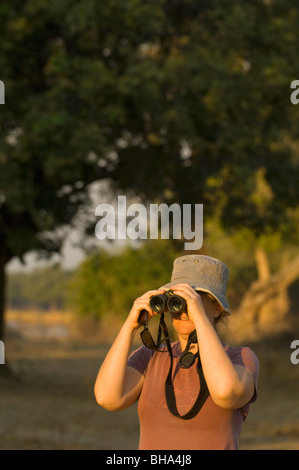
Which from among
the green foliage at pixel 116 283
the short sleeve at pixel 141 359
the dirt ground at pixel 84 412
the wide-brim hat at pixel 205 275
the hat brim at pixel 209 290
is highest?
the green foliage at pixel 116 283

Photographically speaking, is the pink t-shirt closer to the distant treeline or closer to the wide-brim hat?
the wide-brim hat

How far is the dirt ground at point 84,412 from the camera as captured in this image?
34.8 ft

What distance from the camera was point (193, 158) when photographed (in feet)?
48.4

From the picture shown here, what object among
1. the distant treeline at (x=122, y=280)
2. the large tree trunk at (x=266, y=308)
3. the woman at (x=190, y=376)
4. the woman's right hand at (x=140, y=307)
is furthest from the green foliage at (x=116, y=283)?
the woman's right hand at (x=140, y=307)

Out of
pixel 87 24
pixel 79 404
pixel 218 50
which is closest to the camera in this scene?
pixel 87 24

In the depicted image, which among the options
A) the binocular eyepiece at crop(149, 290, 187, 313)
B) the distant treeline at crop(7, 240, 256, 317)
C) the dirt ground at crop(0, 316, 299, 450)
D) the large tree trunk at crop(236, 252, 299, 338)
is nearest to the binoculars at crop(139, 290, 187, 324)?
the binocular eyepiece at crop(149, 290, 187, 313)

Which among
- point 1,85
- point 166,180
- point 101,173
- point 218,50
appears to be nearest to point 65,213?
point 101,173

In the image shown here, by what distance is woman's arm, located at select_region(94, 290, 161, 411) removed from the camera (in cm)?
303

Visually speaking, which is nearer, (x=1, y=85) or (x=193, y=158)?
(x=1, y=85)

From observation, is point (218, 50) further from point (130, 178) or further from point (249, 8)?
point (130, 178)

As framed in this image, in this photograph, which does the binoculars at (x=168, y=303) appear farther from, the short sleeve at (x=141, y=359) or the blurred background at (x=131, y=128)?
the blurred background at (x=131, y=128)

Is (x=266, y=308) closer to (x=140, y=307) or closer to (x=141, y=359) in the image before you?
(x=141, y=359)

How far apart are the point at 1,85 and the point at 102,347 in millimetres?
19691

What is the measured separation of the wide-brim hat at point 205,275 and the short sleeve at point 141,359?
320mm
